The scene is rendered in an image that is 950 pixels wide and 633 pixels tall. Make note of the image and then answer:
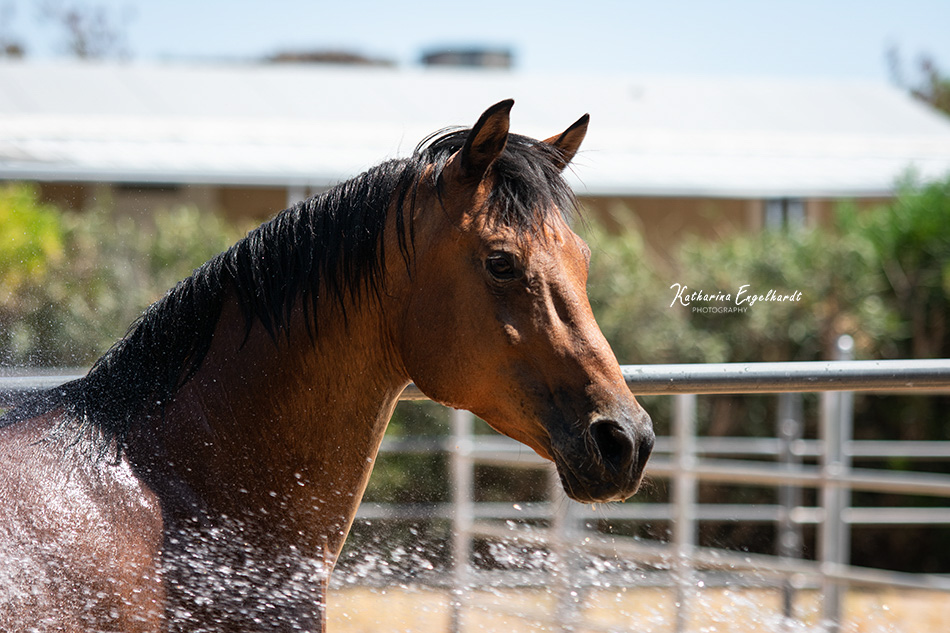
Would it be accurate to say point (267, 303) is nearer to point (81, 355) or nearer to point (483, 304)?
point (483, 304)

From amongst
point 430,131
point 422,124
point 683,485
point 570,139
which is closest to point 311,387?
point 570,139

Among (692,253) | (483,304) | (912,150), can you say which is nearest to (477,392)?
(483,304)

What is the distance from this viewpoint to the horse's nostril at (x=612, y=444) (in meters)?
1.72

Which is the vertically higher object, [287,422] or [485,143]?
[485,143]

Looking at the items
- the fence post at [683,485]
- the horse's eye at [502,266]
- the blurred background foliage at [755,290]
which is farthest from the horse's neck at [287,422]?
the blurred background foliage at [755,290]

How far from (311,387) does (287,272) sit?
0.25m

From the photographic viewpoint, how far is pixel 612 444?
1754 mm

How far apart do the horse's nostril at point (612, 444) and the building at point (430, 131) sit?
21.0 feet

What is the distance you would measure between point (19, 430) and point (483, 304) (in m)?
0.93

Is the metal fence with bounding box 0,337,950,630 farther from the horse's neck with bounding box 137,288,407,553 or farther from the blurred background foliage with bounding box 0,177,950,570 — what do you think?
the horse's neck with bounding box 137,288,407,553

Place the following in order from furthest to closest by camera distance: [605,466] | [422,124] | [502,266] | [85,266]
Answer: [422,124], [85,266], [502,266], [605,466]

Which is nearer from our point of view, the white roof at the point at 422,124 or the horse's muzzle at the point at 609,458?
the horse's muzzle at the point at 609,458

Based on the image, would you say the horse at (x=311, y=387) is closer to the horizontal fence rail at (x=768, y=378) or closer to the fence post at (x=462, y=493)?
the horizontal fence rail at (x=768, y=378)

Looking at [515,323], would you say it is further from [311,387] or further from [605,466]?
[311,387]
